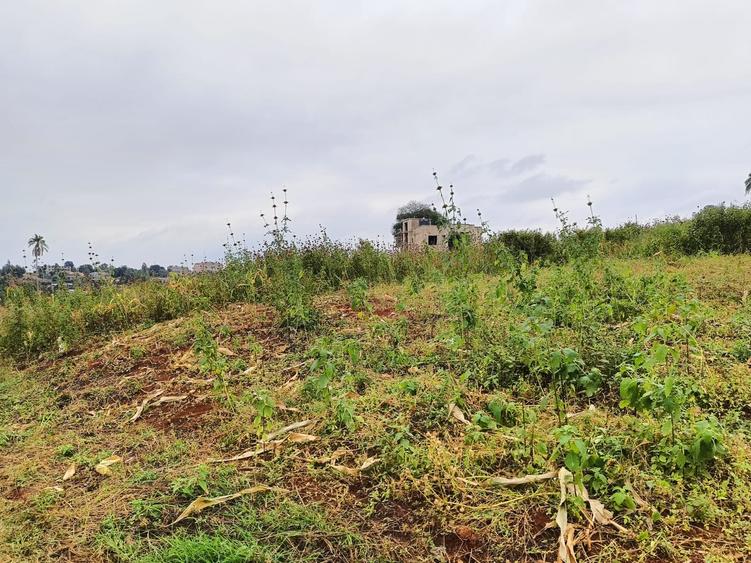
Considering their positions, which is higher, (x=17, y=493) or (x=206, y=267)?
(x=206, y=267)

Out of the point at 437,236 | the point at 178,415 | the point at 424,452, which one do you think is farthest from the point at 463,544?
the point at 437,236

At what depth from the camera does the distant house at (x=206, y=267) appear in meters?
7.74

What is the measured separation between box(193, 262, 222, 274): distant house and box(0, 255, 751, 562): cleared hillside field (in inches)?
140

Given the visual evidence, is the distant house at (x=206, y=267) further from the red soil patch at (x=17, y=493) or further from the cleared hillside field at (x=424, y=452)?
the red soil patch at (x=17, y=493)

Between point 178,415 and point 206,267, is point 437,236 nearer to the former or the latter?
point 178,415

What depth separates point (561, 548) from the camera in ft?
5.87

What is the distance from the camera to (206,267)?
7945 mm

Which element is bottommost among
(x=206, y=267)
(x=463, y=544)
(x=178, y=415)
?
(x=463, y=544)

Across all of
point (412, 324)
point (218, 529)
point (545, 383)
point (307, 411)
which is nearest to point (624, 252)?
point (412, 324)

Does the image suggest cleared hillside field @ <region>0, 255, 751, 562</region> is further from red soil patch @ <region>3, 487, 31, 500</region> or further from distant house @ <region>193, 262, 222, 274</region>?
distant house @ <region>193, 262, 222, 274</region>

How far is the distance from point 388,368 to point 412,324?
1.16 m

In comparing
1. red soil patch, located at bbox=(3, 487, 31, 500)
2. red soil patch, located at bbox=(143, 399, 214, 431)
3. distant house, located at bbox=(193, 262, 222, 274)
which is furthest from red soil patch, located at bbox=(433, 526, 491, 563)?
distant house, located at bbox=(193, 262, 222, 274)

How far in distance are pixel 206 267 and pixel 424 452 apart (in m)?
6.44

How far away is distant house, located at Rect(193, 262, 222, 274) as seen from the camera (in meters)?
7.74
